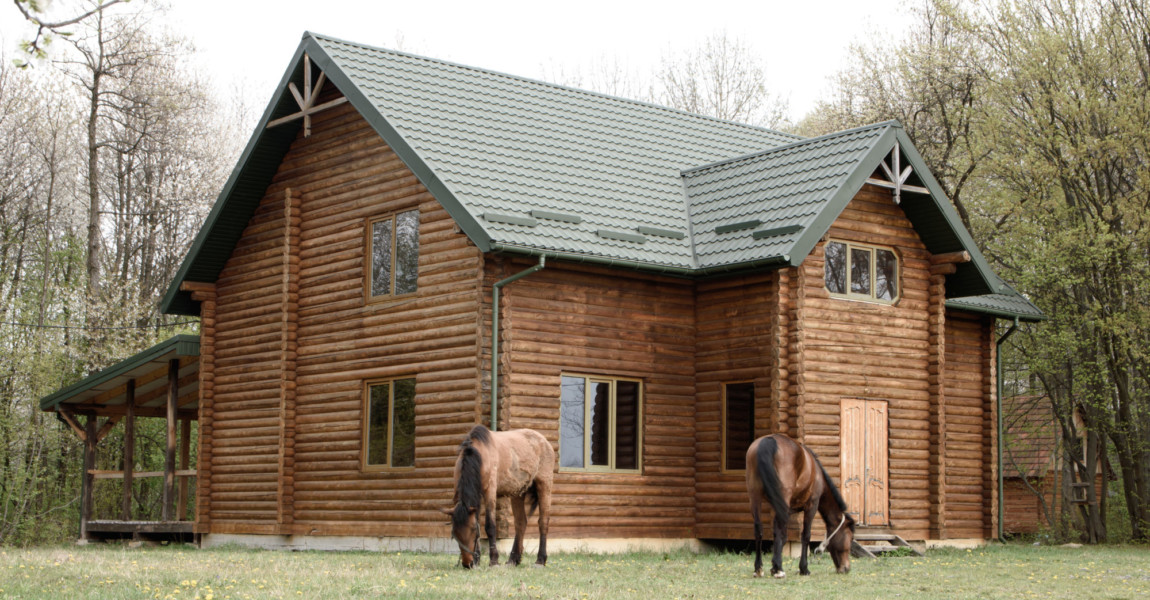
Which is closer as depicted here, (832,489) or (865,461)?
(832,489)

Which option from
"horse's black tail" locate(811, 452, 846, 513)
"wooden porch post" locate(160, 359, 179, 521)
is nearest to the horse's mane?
"horse's black tail" locate(811, 452, 846, 513)

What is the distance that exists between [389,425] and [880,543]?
25.5 feet

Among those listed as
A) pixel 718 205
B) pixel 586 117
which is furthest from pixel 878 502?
pixel 586 117

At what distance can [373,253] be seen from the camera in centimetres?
2073

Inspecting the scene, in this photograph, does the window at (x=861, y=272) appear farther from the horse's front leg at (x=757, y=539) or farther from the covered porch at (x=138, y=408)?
the covered porch at (x=138, y=408)

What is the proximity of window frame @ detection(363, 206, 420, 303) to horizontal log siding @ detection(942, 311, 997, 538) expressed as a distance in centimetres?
998

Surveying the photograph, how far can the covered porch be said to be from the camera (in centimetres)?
2367

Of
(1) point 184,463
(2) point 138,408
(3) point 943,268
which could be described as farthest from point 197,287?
(3) point 943,268

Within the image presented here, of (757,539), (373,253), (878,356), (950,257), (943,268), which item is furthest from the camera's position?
(943,268)

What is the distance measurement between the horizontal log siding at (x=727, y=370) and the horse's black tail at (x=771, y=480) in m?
4.25

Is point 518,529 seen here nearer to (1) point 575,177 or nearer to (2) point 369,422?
(2) point 369,422

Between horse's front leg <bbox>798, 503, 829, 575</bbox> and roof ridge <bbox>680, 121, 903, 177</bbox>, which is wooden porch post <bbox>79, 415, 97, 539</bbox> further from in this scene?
horse's front leg <bbox>798, 503, 829, 575</bbox>

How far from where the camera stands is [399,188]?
2022 cm

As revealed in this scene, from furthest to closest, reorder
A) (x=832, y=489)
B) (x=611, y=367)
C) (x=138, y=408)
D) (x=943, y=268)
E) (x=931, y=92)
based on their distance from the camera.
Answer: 1. (x=931, y=92)
2. (x=138, y=408)
3. (x=943, y=268)
4. (x=611, y=367)
5. (x=832, y=489)
